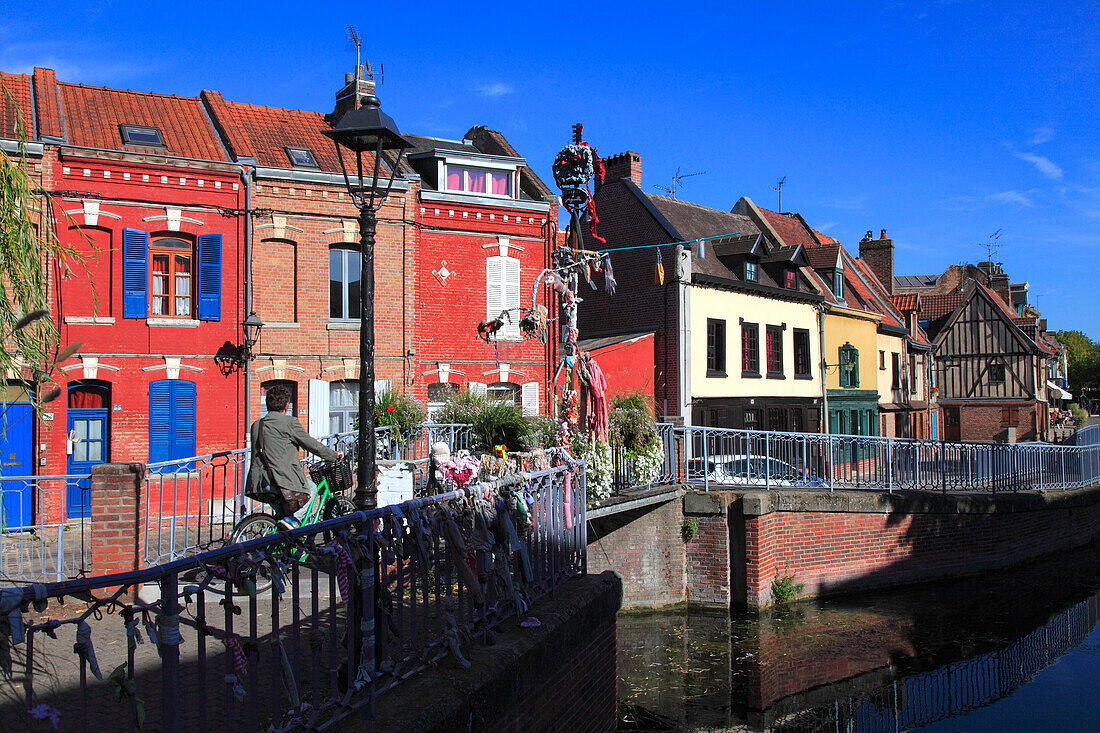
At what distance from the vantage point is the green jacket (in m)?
7.58

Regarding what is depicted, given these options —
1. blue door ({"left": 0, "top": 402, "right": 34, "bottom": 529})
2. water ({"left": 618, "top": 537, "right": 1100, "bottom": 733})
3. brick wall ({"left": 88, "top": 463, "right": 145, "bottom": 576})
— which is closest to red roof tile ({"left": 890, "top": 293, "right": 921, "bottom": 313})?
water ({"left": 618, "top": 537, "right": 1100, "bottom": 733})

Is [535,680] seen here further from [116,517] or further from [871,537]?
[871,537]

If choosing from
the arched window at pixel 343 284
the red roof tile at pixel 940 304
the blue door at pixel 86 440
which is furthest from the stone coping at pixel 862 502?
the red roof tile at pixel 940 304

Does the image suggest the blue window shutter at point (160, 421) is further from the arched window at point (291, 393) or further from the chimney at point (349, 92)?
the chimney at point (349, 92)

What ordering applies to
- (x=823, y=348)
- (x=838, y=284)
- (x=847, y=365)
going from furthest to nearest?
(x=838, y=284)
(x=847, y=365)
(x=823, y=348)

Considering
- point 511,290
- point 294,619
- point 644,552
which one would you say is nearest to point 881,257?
point 511,290

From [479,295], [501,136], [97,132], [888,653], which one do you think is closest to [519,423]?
[888,653]

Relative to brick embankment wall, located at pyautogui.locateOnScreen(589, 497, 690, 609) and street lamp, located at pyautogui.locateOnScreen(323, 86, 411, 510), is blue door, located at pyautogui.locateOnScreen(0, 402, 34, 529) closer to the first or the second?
brick embankment wall, located at pyautogui.locateOnScreen(589, 497, 690, 609)

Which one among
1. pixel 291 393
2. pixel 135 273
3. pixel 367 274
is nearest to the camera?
pixel 367 274

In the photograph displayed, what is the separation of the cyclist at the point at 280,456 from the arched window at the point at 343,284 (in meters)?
9.97

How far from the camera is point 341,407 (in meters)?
17.3

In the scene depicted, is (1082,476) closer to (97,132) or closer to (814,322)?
(814,322)

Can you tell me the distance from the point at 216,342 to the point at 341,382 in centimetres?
267

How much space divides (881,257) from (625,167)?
18.5m
